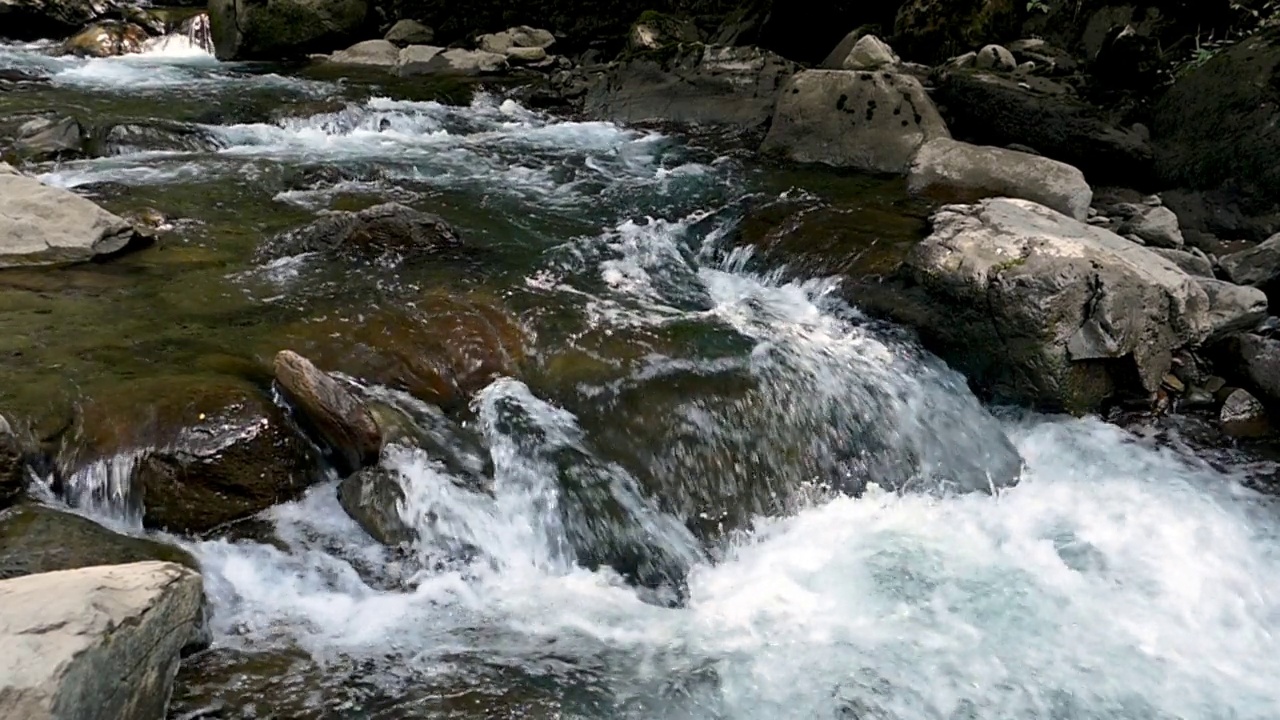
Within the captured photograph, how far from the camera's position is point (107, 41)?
15.5 m

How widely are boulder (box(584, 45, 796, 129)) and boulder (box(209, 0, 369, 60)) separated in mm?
6739

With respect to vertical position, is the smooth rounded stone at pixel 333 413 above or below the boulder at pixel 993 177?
below

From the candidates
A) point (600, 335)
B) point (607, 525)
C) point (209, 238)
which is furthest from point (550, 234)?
point (607, 525)

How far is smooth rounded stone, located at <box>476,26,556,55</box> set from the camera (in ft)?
54.5

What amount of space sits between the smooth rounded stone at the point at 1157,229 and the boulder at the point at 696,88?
15.8 ft

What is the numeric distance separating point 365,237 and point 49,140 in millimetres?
4362

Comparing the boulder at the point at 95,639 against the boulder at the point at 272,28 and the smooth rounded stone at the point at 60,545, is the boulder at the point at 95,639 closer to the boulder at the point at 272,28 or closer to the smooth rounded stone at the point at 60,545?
the smooth rounded stone at the point at 60,545

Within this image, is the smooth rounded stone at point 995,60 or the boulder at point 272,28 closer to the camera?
the smooth rounded stone at point 995,60

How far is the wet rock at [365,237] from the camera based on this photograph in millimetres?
6719

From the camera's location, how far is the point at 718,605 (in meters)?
4.43

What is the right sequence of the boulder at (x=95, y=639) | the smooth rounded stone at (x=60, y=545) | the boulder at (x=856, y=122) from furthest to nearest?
the boulder at (x=856, y=122), the smooth rounded stone at (x=60, y=545), the boulder at (x=95, y=639)

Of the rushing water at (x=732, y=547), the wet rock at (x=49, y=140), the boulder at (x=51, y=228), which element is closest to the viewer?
the rushing water at (x=732, y=547)

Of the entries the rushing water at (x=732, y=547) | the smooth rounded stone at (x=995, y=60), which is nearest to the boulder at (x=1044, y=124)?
the smooth rounded stone at (x=995, y=60)

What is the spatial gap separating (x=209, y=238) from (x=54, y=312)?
1.62 m
